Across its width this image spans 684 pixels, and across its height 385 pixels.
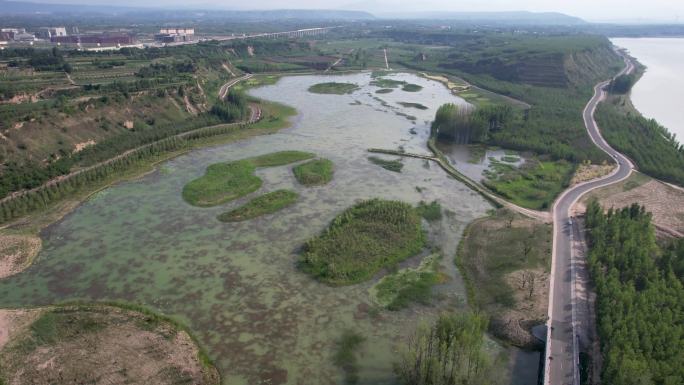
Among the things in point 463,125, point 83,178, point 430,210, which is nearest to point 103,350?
point 83,178

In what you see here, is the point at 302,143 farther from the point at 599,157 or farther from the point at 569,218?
the point at 599,157

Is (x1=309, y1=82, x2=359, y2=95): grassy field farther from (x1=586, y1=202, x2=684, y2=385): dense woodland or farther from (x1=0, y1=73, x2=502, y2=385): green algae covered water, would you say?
(x1=586, y1=202, x2=684, y2=385): dense woodland

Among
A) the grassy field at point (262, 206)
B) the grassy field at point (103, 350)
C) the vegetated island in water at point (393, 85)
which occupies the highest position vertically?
the vegetated island in water at point (393, 85)

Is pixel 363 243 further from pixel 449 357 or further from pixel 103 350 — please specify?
pixel 103 350

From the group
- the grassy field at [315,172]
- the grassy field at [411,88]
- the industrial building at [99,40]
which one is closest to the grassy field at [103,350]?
the grassy field at [315,172]

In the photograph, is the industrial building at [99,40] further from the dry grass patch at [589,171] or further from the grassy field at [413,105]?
the dry grass patch at [589,171]

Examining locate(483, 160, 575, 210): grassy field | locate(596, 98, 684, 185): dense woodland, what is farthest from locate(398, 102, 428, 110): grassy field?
locate(483, 160, 575, 210): grassy field
